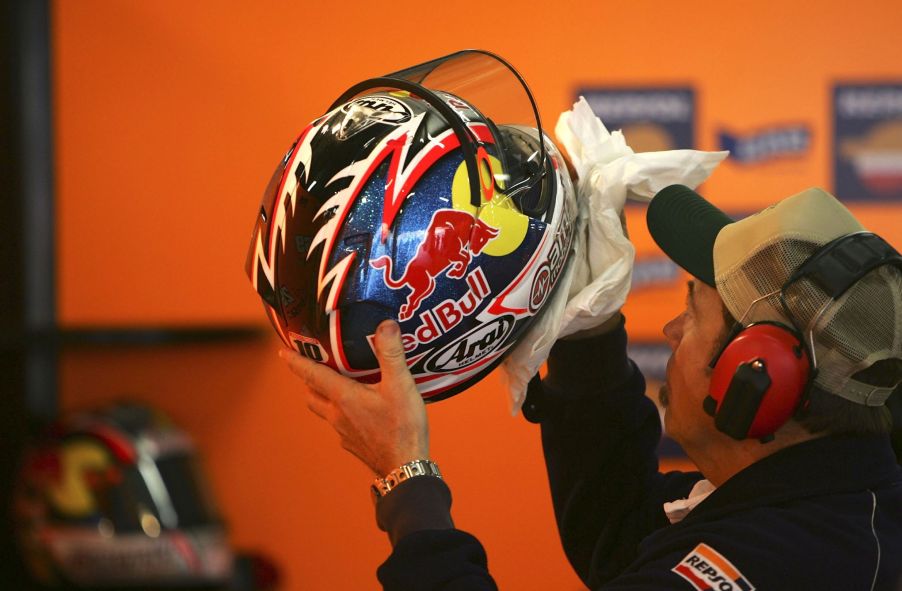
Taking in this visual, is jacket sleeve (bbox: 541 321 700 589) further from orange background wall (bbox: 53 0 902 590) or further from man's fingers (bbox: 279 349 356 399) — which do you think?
orange background wall (bbox: 53 0 902 590)

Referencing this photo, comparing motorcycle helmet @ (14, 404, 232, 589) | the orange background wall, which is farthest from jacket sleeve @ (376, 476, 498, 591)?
the orange background wall

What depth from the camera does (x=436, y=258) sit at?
1.01 metres

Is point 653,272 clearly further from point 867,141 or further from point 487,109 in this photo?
point 487,109

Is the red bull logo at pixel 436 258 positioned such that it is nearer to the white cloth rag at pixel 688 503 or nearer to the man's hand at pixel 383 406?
the man's hand at pixel 383 406

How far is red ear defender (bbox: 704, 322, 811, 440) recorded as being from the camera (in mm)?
942

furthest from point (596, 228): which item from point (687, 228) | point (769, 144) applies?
point (769, 144)

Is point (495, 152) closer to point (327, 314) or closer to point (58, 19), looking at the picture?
point (327, 314)

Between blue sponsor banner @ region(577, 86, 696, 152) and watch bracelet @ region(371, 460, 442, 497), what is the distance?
1732 millimetres

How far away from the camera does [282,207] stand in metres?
1.05

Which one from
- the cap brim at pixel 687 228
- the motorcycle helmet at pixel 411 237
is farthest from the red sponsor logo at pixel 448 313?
the cap brim at pixel 687 228

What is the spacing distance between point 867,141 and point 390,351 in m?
2.02

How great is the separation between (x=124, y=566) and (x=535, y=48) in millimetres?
1697

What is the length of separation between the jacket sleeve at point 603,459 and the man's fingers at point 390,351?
13.4 inches

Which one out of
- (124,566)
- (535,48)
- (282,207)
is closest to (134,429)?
(124,566)
